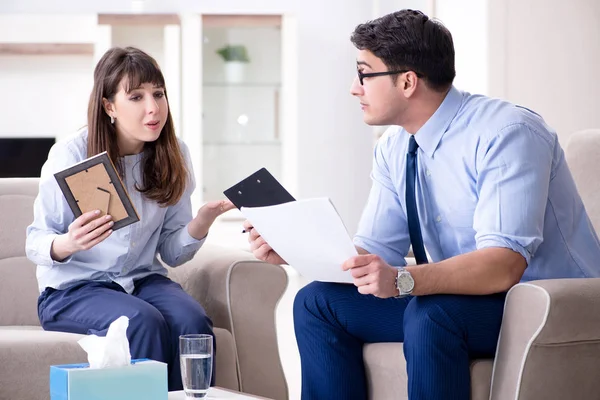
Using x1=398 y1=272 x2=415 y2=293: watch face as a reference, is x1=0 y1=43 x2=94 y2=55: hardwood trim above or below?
above

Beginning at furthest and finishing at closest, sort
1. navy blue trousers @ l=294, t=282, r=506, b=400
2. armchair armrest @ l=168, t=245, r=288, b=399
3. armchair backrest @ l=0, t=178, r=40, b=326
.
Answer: armchair backrest @ l=0, t=178, r=40, b=326, armchair armrest @ l=168, t=245, r=288, b=399, navy blue trousers @ l=294, t=282, r=506, b=400

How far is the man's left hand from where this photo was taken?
1662 millimetres

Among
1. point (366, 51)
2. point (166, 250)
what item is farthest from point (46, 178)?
point (366, 51)

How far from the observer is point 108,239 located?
88.4 inches

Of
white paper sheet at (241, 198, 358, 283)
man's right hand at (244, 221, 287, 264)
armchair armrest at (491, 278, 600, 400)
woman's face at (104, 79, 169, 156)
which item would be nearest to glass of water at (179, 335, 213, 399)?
white paper sheet at (241, 198, 358, 283)

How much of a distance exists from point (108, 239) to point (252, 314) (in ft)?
1.39

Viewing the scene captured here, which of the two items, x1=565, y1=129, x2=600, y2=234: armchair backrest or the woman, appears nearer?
the woman

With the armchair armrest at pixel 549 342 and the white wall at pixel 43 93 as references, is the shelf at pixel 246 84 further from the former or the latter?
the armchair armrest at pixel 549 342

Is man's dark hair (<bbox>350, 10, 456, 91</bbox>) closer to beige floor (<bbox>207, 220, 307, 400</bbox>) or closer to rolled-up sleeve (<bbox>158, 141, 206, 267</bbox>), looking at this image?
rolled-up sleeve (<bbox>158, 141, 206, 267</bbox>)

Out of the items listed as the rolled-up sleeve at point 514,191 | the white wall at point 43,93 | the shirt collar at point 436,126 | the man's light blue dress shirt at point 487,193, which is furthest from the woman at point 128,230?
the white wall at point 43,93

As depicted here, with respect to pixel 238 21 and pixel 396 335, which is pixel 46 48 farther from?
pixel 396 335

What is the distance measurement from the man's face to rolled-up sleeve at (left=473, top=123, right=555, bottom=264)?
267mm

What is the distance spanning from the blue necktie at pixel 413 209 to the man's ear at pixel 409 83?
0.12m

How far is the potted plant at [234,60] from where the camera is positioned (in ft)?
16.7
